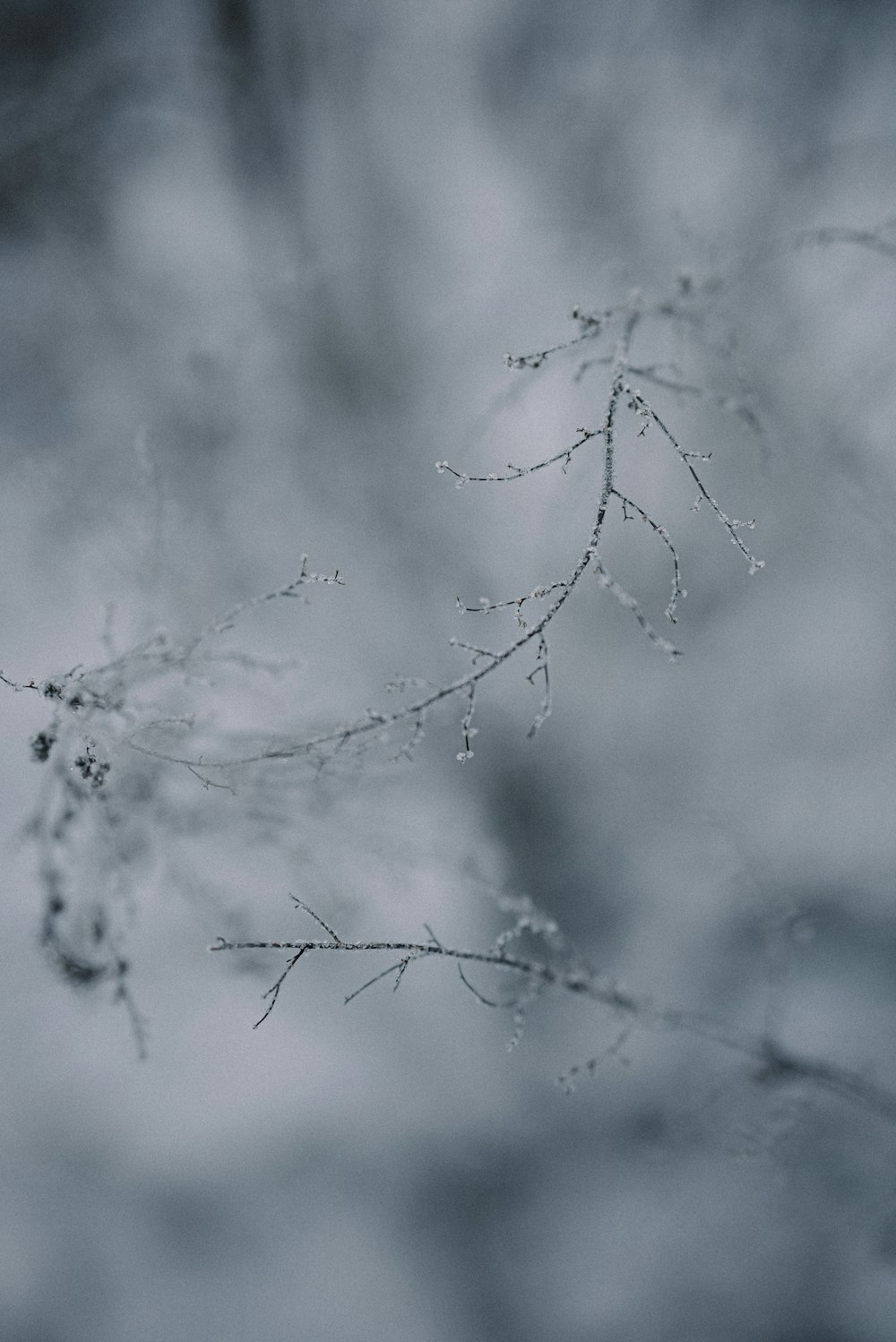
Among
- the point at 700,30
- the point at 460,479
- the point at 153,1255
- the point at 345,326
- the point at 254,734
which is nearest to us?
the point at 460,479

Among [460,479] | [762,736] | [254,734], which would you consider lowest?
[460,479]

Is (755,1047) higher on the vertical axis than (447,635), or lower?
lower

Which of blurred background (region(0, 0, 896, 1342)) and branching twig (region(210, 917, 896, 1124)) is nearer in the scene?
branching twig (region(210, 917, 896, 1124))

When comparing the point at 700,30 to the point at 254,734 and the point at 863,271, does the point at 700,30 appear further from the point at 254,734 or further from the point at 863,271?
the point at 254,734

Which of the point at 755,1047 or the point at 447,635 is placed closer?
the point at 755,1047

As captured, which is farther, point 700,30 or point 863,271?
point 700,30

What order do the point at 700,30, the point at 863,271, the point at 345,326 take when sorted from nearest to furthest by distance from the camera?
the point at 863,271 → the point at 700,30 → the point at 345,326

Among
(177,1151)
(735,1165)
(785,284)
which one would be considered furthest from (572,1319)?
(785,284)

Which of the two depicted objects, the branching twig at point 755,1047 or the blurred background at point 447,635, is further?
the blurred background at point 447,635
